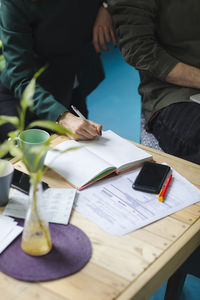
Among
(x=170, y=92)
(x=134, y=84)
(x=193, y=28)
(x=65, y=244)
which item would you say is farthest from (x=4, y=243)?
(x=134, y=84)

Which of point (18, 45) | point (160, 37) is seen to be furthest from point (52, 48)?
point (160, 37)

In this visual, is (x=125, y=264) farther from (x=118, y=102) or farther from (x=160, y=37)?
(x=118, y=102)

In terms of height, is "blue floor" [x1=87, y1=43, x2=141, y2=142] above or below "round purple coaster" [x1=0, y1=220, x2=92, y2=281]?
below

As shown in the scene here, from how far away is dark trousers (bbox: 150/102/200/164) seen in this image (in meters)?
A: 1.52

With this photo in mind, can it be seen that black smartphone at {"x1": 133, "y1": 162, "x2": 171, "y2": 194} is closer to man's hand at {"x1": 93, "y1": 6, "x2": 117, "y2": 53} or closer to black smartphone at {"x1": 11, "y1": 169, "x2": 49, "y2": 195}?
black smartphone at {"x1": 11, "y1": 169, "x2": 49, "y2": 195}

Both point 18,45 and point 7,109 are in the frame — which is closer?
point 18,45

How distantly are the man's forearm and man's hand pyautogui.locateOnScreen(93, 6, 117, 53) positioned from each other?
286 mm

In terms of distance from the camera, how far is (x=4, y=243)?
0.93m

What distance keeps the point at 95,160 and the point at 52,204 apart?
21cm

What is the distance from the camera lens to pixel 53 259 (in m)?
0.90

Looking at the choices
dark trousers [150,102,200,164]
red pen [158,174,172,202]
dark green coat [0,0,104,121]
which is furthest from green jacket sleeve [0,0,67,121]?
red pen [158,174,172,202]

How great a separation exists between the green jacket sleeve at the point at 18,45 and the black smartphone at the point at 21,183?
402 millimetres

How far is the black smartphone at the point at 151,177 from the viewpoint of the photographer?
3.76 feet

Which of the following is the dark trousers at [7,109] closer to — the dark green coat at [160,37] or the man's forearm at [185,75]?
the dark green coat at [160,37]
